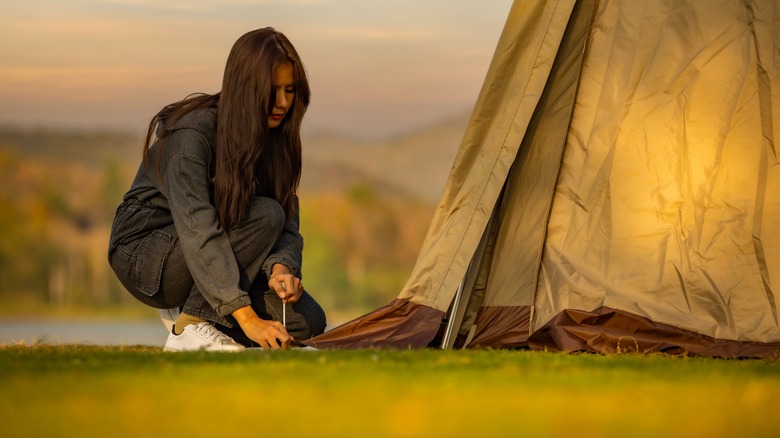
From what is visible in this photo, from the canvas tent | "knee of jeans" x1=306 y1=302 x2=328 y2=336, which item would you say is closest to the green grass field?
the canvas tent

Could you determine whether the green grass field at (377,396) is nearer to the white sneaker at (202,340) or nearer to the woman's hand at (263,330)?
the woman's hand at (263,330)

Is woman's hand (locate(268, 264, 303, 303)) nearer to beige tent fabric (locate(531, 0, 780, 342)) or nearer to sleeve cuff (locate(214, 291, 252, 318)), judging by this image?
sleeve cuff (locate(214, 291, 252, 318))

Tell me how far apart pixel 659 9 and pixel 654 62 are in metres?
0.26

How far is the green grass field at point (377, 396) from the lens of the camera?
102 inches

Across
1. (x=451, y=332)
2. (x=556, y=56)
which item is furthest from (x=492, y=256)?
(x=556, y=56)

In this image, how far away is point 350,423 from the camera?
2600 mm

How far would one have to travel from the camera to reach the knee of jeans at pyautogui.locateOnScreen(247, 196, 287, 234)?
16.0 ft

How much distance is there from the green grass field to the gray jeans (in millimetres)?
739

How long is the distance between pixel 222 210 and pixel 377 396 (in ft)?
6.23

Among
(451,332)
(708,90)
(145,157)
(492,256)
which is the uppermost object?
(708,90)

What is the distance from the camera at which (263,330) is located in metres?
4.39

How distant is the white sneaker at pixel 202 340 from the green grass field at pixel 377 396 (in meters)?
0.44

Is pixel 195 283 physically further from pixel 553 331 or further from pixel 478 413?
pixel 478 413

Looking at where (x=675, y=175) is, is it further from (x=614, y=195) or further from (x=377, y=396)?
(x=377, y=396)
